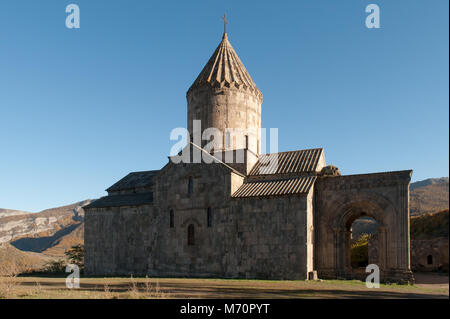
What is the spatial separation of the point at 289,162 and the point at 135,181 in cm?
1085

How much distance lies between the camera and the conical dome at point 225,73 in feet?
82.3

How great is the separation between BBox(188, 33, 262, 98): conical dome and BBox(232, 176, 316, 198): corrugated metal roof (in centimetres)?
668

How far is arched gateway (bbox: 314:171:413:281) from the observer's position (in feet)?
61.9

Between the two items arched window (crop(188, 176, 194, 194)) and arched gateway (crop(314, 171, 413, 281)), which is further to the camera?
arched window (crop(188, 176, 194, 194))

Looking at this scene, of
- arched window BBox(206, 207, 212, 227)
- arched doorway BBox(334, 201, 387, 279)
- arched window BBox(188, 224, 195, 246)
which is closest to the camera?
arched doorway BBox(334, 201, 387, 279)

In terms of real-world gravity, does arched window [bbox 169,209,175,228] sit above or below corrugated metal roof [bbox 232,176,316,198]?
below

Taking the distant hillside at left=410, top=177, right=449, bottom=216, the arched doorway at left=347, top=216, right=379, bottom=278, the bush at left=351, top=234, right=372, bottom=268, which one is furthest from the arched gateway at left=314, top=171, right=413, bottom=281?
the distant hillside at left=410, top=177, right=449, bottom=216

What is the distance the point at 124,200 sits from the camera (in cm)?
2528

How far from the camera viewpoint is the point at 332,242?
20.4 m

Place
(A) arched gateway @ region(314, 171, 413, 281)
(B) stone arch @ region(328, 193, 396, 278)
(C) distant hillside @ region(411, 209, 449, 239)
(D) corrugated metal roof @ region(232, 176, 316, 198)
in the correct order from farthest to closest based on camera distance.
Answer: (C) distant hillside @ region(411, 209, 449, 239)
(D) corrugated metal roof @ region(232, 176, 316, 198)
(B) stone arch @ region(328, 193, 396, 278)
(A) arched gateway @ region(314, 171, 413, 281)

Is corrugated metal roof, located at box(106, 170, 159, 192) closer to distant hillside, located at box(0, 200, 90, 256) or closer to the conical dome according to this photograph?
the conical dome

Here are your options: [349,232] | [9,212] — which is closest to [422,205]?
[349,232]
